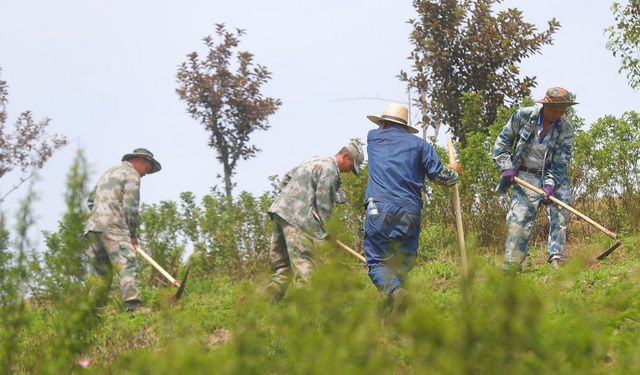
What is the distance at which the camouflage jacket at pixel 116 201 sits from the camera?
995 centimetres

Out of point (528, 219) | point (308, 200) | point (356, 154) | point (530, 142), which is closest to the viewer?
point (356, 154)

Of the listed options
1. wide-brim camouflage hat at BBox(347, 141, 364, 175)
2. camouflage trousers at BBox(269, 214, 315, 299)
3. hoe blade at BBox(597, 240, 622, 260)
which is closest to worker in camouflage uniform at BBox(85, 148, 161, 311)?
camouflage trousers at BBox(269, 214, 315, 299)

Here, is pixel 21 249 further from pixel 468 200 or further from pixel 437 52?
pixel 437 52

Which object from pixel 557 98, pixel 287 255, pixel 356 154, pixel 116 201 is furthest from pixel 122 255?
pixel 557 98

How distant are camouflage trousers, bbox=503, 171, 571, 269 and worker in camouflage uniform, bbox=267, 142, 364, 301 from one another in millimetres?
1524

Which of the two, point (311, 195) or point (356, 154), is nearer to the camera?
point (356, 154)

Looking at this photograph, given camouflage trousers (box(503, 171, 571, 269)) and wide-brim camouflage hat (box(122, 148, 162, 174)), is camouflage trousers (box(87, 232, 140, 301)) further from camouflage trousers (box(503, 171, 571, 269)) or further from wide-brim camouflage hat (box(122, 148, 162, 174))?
camouflage trousers (box(503, 171, 571, 269))

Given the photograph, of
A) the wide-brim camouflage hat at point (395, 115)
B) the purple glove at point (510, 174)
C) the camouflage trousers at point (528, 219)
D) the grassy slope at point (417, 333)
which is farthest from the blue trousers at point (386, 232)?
the grassy slope at point (417, 333)

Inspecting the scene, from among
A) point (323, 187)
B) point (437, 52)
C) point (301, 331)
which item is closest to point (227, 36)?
point (437, 52)

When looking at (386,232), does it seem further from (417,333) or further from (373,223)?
(417,333)

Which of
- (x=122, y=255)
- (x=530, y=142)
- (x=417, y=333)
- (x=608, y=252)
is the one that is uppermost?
(x=530, y=142)

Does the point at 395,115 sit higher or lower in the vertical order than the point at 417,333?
higher

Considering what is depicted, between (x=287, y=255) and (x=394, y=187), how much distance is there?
180cm

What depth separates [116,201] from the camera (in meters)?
10.0
